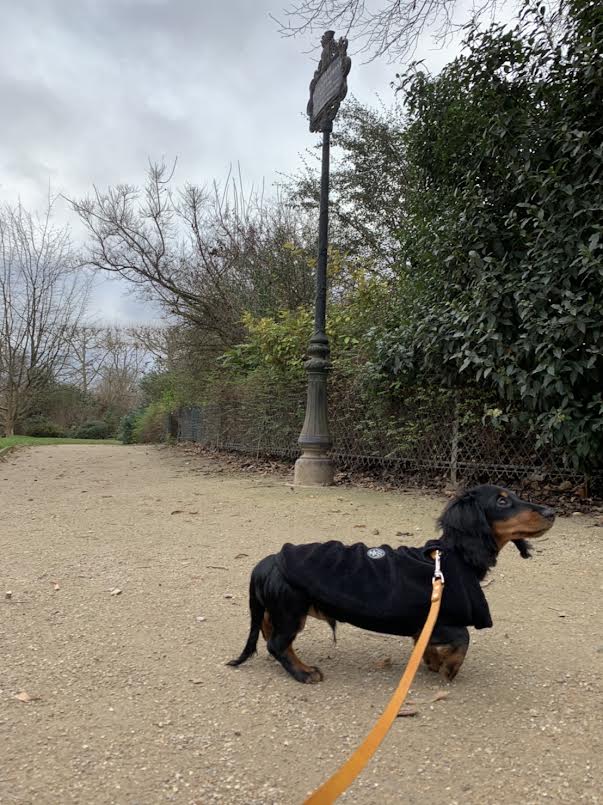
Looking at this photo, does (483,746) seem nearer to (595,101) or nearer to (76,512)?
(76,512)

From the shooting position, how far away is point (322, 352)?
852 centimetres

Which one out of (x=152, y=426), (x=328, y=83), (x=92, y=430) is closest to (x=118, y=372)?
(x=92, y=430)

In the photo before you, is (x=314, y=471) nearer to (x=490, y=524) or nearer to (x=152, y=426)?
(x=490, y=524)

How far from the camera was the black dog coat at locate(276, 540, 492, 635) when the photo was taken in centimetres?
258

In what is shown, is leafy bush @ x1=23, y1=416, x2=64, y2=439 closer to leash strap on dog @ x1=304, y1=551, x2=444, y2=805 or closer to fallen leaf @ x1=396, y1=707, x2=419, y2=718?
fallen leaf @ x1=396, y1=707, x2=419, y2=718

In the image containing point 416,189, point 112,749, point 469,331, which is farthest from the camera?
point 416,189

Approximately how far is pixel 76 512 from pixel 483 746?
5.62 metres

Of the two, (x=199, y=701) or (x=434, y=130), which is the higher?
(x=434, y=130)

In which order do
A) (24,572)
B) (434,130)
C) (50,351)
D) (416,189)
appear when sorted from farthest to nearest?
(50,351) < (416,189) < (434,130) < (24,572)

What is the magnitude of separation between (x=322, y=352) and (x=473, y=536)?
595cm

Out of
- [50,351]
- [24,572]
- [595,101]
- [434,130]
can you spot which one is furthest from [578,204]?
[50,351]

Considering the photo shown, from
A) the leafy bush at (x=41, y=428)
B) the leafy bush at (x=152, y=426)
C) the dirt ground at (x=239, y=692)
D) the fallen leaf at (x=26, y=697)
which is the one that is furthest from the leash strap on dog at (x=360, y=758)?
the leafy bush at (x=41, y=428)

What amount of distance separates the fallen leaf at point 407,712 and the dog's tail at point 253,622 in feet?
2.38

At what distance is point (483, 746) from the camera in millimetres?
2248
